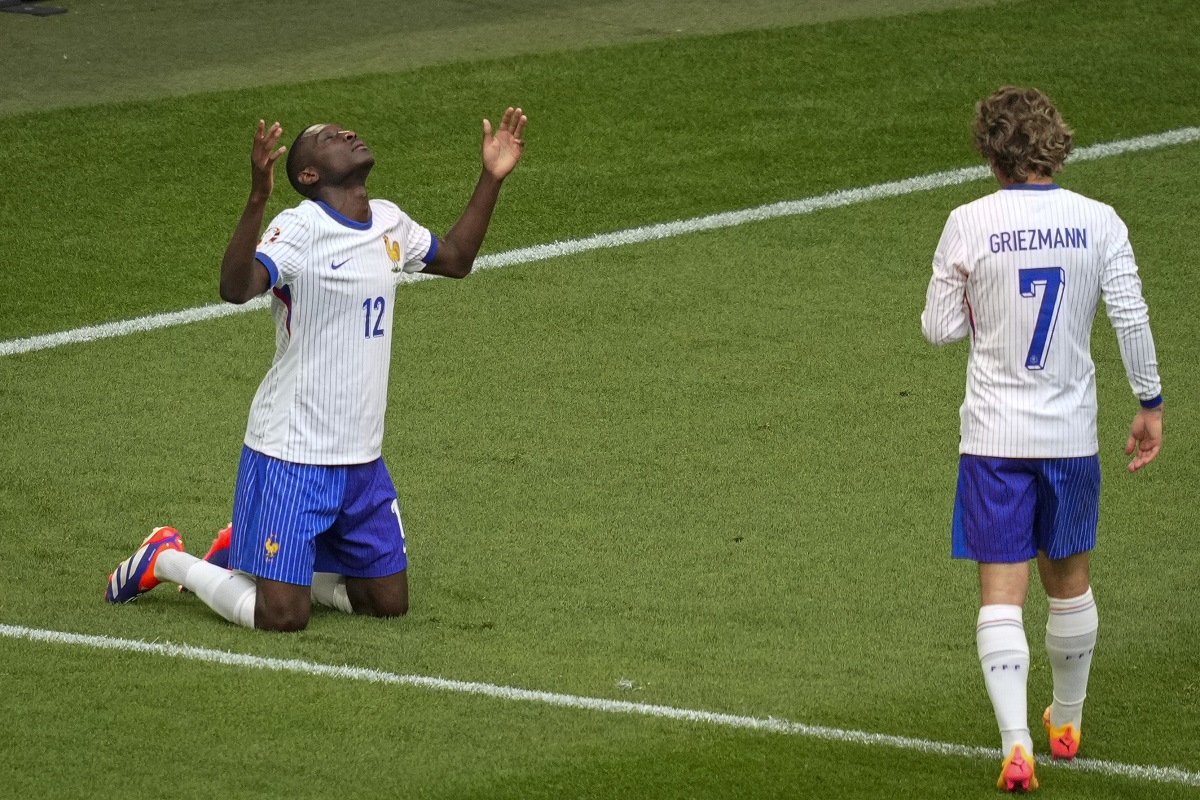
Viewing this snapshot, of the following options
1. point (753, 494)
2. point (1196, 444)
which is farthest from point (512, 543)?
point (1196, 444)

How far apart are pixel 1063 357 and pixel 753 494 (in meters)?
2.53

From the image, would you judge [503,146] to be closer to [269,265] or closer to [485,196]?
[485,196]

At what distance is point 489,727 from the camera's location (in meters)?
5.07

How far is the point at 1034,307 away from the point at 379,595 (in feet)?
7.63

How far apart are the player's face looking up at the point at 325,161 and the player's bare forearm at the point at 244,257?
0.37 metres

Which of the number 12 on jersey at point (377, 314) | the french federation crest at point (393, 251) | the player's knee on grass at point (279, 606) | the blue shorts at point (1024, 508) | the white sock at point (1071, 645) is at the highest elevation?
the french federation crest at point (393, 251)

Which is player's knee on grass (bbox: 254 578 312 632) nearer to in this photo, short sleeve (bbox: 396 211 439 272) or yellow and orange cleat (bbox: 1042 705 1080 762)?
short sleeve (bbox: 396 211 439 272)

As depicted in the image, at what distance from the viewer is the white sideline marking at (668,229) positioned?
29.2 feet

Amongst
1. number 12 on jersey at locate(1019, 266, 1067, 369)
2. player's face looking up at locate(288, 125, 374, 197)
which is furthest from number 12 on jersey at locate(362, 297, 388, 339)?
number 12 on jersey at locate(1019, 266, 1067, 369)

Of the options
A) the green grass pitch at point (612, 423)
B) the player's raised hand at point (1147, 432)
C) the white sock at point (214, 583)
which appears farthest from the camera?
the white sock at point (214, 583)

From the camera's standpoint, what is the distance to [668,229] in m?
10.3

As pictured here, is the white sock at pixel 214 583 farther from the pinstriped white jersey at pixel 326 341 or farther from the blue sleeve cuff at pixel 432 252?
the blue sleeve cuff at pixel 432 252

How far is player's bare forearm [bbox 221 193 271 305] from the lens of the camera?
531 centimetres

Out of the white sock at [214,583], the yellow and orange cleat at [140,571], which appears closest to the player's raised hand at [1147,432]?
the white sock at [214,583]
